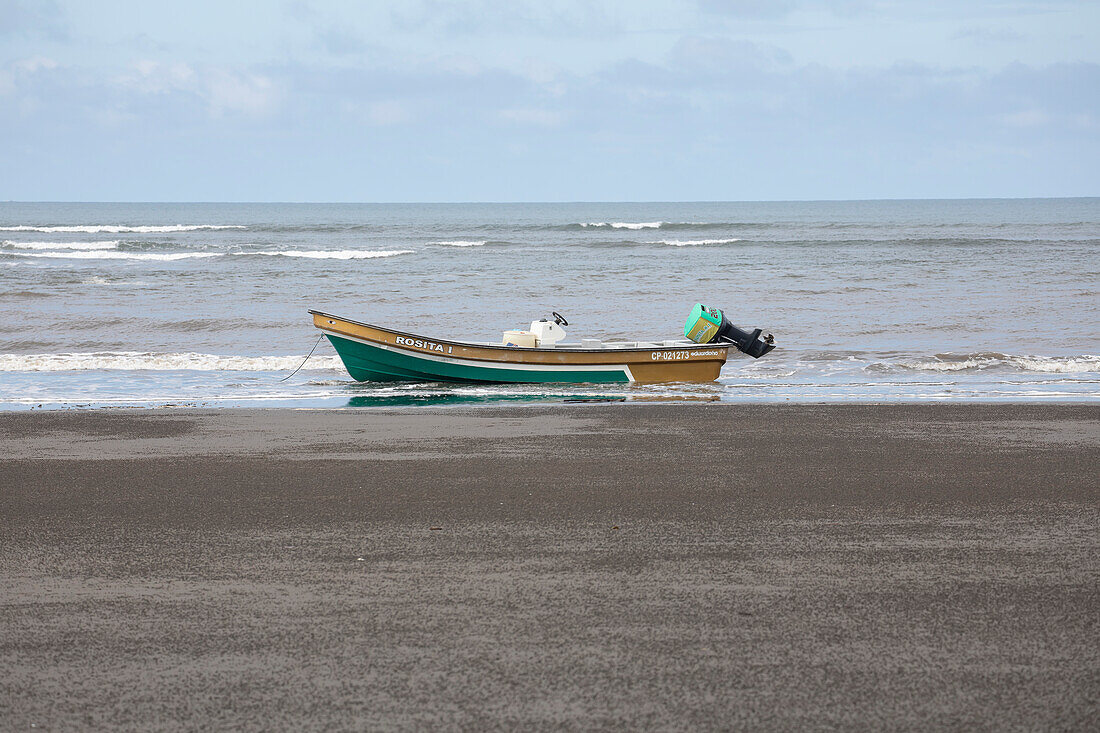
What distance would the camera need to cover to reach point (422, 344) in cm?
1285

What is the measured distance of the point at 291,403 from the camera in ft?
36.7

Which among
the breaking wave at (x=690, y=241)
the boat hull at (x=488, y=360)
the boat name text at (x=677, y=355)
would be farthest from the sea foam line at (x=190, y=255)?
the boat name text at (x=677, y=355)

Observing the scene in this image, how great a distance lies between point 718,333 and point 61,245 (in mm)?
47322

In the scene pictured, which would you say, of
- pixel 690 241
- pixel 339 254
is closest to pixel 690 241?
pixel 690 241

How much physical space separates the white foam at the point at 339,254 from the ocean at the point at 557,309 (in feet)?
1.09

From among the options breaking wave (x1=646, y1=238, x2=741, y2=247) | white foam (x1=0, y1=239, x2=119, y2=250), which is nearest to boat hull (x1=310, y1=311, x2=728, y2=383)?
breaking wave (x1=646, y1=238, x2=741, y2=247)

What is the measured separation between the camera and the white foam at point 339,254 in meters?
43.0

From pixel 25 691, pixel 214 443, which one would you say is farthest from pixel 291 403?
pixel 25 691

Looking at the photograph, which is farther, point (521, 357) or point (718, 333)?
point (718, 333)

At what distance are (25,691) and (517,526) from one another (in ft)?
8.63

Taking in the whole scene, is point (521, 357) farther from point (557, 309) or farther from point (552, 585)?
point (557, 309)

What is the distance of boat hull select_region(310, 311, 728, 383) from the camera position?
12844mm

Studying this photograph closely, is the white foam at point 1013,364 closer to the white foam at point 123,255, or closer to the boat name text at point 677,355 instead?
the boat name text at point 677,355

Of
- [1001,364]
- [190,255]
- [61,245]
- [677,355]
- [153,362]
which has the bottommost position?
[1001,364]
